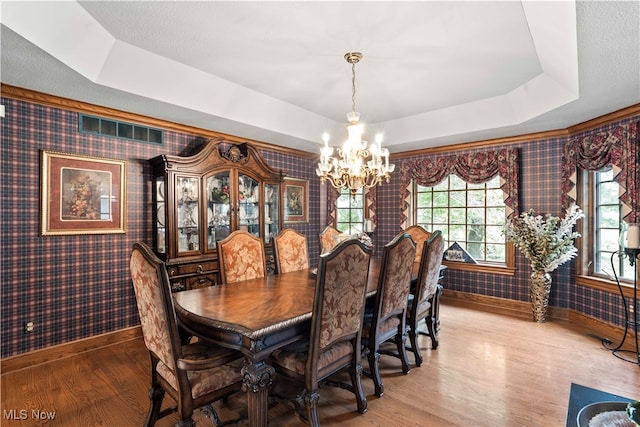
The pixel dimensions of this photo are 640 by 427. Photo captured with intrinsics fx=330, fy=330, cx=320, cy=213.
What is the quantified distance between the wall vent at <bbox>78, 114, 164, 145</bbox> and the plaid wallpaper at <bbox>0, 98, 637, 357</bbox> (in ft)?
0.19

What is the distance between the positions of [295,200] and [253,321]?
3577mm

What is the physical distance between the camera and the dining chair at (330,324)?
1.82 meters

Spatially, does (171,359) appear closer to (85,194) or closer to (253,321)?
(253,321)

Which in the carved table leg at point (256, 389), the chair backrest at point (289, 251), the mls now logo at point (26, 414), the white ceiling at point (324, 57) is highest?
the white ceiling at point (324, 57)

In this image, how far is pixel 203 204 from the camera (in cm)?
373

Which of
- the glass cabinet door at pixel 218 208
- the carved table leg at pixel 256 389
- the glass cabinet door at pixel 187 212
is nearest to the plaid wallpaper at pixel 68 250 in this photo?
the glass cabinet door at pixel 187 212

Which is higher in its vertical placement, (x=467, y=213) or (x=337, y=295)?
(x=467, y=213)

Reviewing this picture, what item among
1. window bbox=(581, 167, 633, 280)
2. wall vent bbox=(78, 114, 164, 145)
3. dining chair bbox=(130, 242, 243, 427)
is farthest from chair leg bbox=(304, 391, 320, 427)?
window bbox=(581, 167, 633, 280)

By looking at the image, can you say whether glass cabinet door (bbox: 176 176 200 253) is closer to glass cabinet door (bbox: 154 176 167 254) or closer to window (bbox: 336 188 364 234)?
glass cabinet door (bbox: 154 176 167 254)

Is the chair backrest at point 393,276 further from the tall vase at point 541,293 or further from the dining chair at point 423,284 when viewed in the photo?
the tall vase at point 541,293

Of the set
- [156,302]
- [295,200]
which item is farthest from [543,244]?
[156,302]

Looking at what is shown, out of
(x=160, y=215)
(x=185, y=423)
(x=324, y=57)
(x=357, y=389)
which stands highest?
(x=324, y=57)

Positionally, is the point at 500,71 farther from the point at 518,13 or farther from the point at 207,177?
the point at 207,177

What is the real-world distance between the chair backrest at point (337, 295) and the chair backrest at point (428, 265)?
3.09 ft
